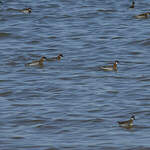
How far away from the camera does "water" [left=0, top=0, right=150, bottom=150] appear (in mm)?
17250

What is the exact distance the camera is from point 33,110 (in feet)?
63.6

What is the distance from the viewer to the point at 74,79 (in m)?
23.2

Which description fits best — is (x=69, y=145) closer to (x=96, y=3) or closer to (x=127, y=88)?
(x=127, y=88)

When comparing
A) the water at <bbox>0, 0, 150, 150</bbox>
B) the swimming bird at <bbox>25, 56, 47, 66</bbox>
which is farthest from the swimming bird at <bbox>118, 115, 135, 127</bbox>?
the swimming bird at <bbox>25, 56, 47, 66</bbox>

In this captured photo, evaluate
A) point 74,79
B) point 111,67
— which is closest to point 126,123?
point 74,79

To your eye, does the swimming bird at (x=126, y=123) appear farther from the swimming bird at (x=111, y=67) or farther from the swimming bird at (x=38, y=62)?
the swimming bird at (x=38, y=62)

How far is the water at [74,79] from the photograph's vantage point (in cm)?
1725

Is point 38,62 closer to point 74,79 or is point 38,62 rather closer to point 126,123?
point 74,79

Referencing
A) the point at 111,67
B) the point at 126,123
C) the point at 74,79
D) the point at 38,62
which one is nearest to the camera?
the point at 126,123

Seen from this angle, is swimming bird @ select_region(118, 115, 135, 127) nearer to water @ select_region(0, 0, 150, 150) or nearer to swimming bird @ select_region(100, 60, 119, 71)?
water @ select_region(0, 0, 150, 150)

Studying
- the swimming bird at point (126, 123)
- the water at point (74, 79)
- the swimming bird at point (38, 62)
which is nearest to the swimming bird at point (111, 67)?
the water at point (74, 79)

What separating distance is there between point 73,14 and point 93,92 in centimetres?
1480

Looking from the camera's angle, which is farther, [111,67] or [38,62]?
[38,62]

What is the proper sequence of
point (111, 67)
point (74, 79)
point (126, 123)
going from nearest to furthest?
point (126, 123), point (74, 79), point (111, 67)
